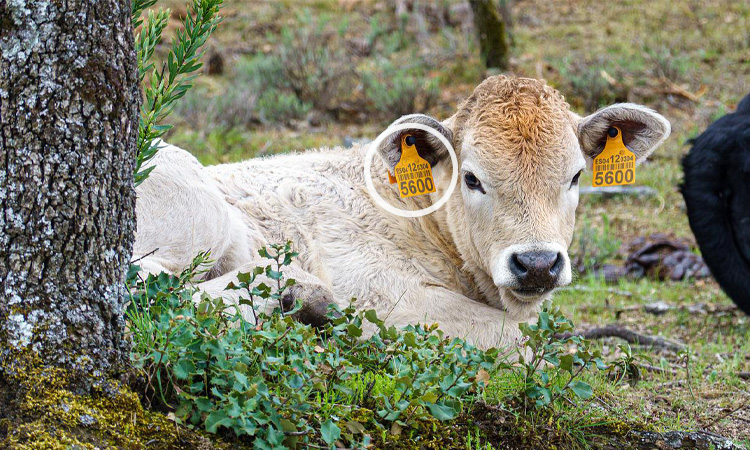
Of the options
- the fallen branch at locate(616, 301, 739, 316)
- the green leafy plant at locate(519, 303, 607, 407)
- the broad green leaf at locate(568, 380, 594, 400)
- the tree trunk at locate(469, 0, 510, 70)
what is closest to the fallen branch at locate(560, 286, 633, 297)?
the fallen branch at locate(616, 301, 739, 316)

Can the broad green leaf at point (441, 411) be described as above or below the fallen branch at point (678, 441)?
above

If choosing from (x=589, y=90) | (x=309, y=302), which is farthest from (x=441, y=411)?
(x=589, y=90)

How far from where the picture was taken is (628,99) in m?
13.3

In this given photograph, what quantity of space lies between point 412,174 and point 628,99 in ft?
29.3

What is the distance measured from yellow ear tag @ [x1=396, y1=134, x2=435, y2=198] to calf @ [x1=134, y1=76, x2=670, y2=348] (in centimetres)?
7

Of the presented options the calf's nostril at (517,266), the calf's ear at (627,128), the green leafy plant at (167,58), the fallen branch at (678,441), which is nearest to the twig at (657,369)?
the calf's ear at (627,128)

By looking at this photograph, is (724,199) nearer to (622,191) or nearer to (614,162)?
(614,162)

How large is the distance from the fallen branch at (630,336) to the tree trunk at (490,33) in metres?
8.37

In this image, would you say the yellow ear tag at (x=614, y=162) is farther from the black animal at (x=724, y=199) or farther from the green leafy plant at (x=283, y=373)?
the black animal at (x=724, y=199)

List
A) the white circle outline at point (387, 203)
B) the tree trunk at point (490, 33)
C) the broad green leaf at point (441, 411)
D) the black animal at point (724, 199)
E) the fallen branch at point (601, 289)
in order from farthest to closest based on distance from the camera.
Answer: the tree trunk at point (490, 33) < the fallen branch at point (601, 289) < the black animal at point (724, 199) < the white circle outline at point (387, 203) < the broad green leaf at point (441, 411)

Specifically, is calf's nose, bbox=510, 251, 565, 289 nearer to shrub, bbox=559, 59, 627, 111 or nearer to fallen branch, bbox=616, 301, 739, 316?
fallen branch, bbox=616, 301, 739, 316

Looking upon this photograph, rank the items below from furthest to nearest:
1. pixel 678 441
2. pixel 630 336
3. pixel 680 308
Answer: pixel 680 308, pixel 630 336, pixel 678 441

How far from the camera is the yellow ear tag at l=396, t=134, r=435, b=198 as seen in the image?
539 cm

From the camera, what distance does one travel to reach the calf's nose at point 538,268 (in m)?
4.57
